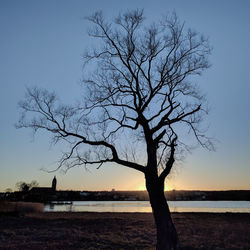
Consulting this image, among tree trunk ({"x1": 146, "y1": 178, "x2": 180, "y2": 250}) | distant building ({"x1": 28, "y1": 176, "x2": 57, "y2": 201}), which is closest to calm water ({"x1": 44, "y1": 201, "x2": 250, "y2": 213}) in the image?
tree trunk ({"x1": 146, "y1": 178, "x2": 180, "y2": 250})

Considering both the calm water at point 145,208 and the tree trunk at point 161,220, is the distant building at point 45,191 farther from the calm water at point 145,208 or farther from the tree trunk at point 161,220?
the tree trunk at point 161,220

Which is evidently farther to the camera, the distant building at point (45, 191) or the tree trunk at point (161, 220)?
the distant building at point (45, 191)

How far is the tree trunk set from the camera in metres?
10.2

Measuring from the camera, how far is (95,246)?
12.3m

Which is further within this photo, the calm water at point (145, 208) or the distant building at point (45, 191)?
the distant building at point (45, 191)

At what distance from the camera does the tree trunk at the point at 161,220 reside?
10219 millimetres

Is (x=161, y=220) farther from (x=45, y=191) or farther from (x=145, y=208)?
(x=45, y=191)

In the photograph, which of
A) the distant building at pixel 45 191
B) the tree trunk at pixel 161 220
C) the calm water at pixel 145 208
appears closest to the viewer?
the tree trunk at pixel 161 220

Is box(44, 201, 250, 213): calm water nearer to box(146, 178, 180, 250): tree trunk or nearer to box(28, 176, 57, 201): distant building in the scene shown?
box(146, 178, 180, 250): tree trunk

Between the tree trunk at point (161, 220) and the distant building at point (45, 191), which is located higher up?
the distant building at point (45, 191)

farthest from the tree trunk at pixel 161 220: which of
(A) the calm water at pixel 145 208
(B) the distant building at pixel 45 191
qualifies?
(B) the distant building at pixel 45 191

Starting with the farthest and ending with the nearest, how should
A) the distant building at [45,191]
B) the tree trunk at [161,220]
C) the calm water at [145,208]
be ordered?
the distant building at [45,191]
the calm water at [145,208]
the tree trunk at [161,220]

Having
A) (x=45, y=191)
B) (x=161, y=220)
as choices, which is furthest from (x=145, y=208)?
(x=45, y=191)

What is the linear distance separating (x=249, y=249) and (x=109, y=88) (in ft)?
33.1
